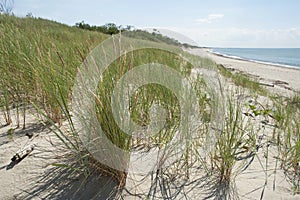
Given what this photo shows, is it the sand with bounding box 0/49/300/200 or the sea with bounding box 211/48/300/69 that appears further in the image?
the sea with bounding box 211/48/300/69

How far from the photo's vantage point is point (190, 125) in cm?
147

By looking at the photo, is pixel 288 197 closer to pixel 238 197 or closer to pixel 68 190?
pixel 238 197

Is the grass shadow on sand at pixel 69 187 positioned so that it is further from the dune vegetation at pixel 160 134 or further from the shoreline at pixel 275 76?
the shoreline at pixel 275 76

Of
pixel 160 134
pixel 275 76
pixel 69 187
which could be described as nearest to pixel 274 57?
pixel 275 76

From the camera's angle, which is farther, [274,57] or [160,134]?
[274,57]

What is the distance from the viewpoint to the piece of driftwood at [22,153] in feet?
4.48

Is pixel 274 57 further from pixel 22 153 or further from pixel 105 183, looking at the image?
pixel 22 153

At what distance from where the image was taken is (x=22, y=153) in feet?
4.65

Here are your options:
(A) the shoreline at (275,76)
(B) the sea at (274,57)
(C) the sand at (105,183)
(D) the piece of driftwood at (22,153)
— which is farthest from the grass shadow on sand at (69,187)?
(B) the sea at (274,57)

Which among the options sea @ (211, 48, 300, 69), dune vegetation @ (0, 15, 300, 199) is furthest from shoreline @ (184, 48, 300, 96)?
sea @ (211, 48, 300, 69)

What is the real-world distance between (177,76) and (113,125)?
1.08 m

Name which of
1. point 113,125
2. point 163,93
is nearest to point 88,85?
point 113,125

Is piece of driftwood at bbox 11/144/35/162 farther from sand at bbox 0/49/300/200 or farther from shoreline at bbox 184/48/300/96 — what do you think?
shoreline at bbox 184/48/300/96

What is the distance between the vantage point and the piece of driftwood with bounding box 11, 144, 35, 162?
1.36 m
